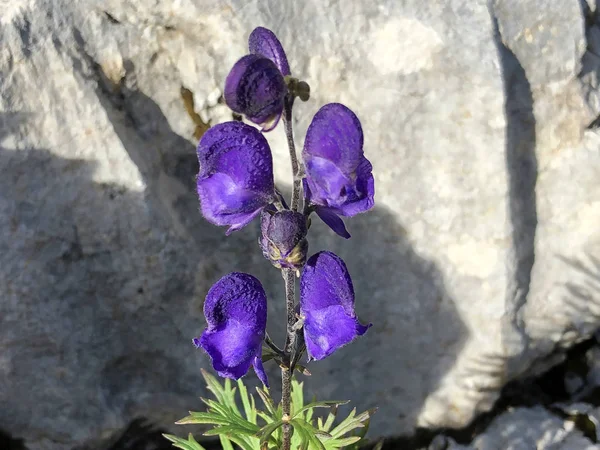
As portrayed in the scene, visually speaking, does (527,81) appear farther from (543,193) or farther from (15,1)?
(15,1)

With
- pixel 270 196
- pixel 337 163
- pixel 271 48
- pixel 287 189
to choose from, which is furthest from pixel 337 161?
pixel 287 189

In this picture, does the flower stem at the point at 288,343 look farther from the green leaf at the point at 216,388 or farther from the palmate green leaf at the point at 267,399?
the green leaf at the point at 216,388

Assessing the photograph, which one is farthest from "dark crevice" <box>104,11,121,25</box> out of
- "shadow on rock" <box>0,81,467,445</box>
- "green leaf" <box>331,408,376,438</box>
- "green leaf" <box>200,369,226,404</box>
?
"green leaf" <box>331,408,376,438</box>

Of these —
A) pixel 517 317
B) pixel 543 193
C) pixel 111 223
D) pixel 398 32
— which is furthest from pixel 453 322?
pixel 111 223

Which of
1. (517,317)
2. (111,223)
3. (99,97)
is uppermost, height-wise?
(99,97)

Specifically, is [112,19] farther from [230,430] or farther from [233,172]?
[230,430]

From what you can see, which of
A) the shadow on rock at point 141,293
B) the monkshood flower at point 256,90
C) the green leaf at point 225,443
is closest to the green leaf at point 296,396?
the green leaf at point 225,443
